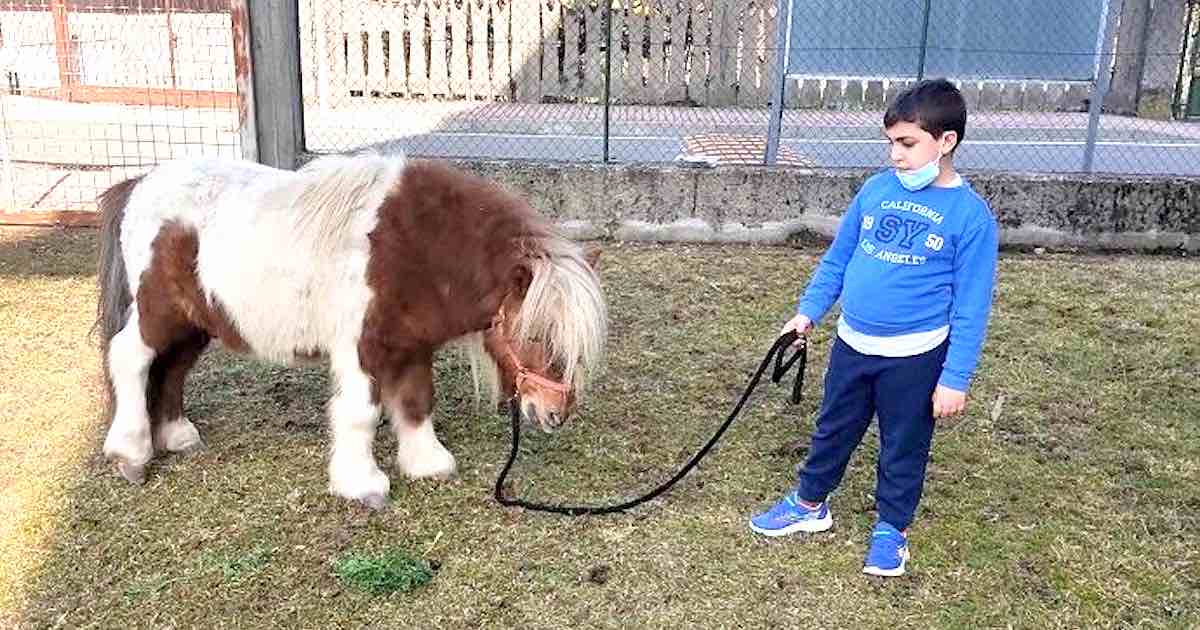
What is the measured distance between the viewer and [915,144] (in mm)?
2795

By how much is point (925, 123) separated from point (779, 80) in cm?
448

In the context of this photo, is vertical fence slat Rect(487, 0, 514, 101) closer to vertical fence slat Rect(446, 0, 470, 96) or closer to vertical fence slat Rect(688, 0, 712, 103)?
vertical fence slat Rect(446, 0, 470, 96)

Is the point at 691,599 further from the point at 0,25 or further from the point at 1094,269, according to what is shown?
the point at 0,25

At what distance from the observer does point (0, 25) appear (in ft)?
27.3

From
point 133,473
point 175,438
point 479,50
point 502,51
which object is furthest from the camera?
point 502,51

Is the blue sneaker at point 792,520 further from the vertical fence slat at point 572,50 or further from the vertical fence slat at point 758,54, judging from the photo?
the vertical fence slat at point 572,50

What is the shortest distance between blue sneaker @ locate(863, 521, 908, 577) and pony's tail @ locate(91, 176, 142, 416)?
2897 mm

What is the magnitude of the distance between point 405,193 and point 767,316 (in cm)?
283

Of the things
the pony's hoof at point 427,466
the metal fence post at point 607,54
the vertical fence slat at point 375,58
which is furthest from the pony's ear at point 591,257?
the vertical fence slat at point 375,58

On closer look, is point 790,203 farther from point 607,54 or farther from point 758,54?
point 758,54

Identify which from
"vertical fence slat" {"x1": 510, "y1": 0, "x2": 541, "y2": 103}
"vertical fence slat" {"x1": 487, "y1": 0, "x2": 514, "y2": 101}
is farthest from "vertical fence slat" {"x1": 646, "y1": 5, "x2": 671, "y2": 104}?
"vertical fence slat" {"x1": 487, "y1": 0, "x2": 514, "y2": 101}

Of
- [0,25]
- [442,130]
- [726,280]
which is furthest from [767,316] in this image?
[0,25]

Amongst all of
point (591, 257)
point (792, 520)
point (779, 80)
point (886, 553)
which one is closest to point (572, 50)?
point (779, 80)

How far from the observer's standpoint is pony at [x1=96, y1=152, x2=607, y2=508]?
3258 mm
